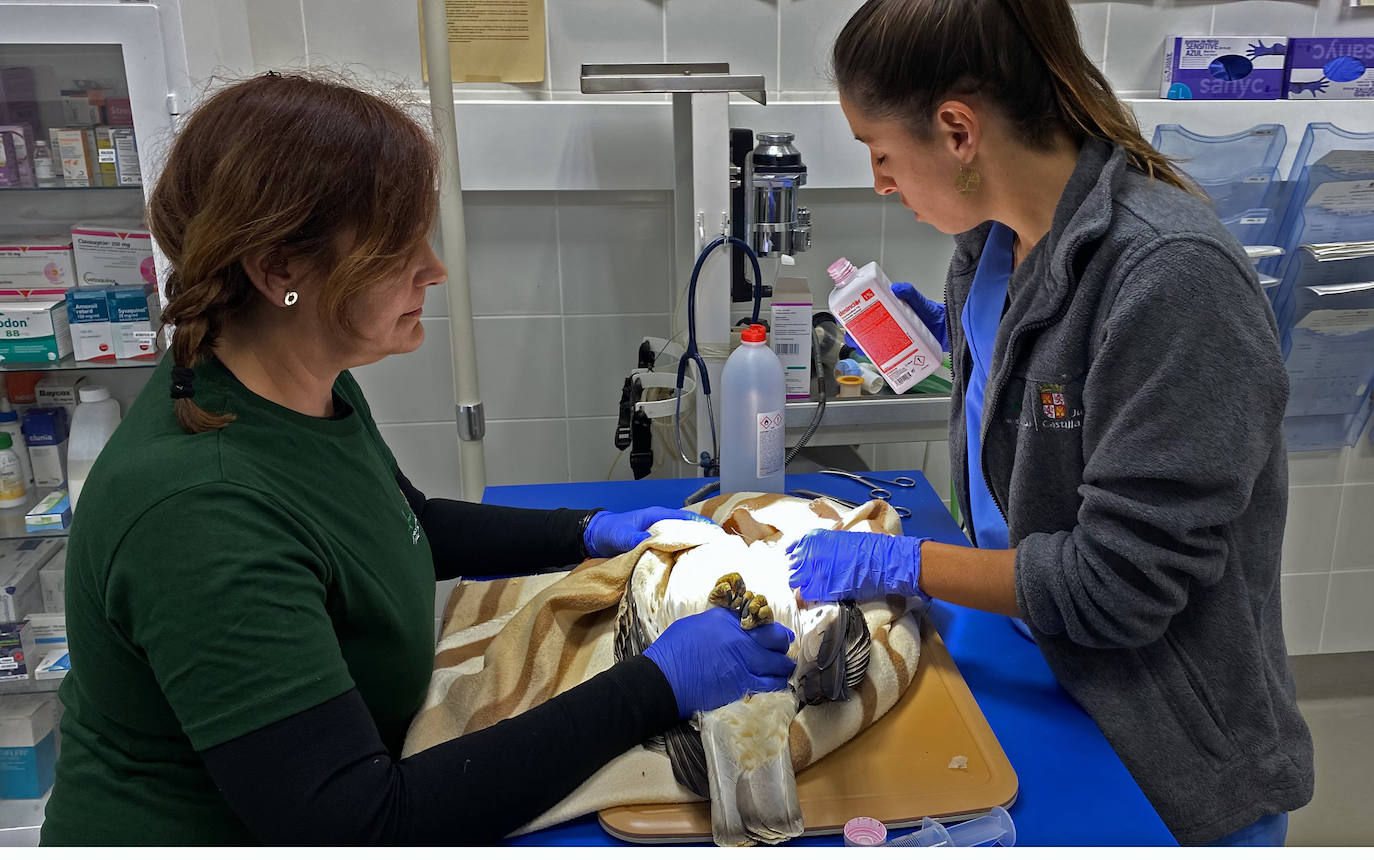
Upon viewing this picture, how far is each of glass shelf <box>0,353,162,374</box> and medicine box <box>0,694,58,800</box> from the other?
2.33 feet

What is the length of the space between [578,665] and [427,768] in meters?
0.29

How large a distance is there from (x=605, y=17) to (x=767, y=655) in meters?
1.62

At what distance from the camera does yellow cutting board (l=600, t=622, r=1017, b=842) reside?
93cm

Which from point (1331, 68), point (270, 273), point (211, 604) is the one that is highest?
point (1331, 68)

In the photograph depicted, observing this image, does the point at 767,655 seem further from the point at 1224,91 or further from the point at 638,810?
the point at 1224,91

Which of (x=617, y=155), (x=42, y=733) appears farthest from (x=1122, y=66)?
(x=42, y=733)

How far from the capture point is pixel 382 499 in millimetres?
1078

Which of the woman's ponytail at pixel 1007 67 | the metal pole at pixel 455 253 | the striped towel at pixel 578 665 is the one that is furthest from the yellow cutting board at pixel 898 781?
the metal pole at pixel 455 253

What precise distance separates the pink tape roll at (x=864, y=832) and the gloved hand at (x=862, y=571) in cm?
30

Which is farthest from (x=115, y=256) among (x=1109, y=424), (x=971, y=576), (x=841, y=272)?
(x=1109, y=424)

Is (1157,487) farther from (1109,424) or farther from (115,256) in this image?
(115,256)

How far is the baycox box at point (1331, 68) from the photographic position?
2223 millimetres

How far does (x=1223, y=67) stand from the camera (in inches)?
87.9

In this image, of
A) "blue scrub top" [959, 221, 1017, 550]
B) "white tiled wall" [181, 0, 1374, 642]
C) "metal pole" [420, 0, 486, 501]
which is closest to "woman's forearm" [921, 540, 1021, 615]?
"blue scrub top" [959, 221, 1017, 550]
